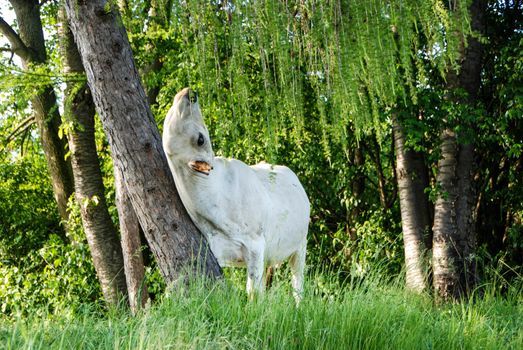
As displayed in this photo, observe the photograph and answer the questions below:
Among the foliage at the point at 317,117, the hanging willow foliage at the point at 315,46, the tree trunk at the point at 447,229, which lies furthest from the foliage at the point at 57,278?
the hanging willow foliage at the point at 315,46

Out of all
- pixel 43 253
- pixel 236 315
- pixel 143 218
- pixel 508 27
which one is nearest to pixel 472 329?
pixel 236 315

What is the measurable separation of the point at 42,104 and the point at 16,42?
0.93 metres

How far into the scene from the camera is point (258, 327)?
364cm

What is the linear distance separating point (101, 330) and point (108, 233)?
14.6ft

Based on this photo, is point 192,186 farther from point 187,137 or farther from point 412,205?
point 412,205

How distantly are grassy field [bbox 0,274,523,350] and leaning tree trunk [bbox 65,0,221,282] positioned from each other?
0.96 feet

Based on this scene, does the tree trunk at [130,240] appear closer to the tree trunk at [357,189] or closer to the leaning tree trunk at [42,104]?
the leaning tree trunk at [42,104]

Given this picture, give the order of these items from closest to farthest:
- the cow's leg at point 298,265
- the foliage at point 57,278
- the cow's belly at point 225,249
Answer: the cow's belly at point 225,249 < the cow's leg at point 298,265 < the foliage at point 57,278

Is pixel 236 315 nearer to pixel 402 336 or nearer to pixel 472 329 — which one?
pixel 402 336

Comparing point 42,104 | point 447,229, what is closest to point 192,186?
point 447,229

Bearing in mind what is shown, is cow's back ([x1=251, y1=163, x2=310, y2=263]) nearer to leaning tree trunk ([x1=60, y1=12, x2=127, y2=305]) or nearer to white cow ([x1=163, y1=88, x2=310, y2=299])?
white cow ([x1=163, y1=88, x2=310, y2=299])

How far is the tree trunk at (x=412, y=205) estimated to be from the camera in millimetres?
7136

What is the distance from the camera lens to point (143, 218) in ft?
→ 14.0

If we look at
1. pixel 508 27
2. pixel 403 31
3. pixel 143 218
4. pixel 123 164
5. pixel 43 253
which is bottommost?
pixel 43 253
